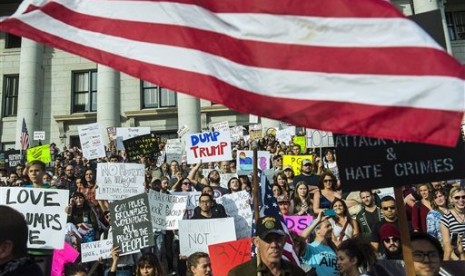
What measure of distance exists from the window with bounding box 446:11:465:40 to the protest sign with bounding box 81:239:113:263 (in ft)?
115

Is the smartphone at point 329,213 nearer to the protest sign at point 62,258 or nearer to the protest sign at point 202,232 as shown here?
the protest sign at point 202,232

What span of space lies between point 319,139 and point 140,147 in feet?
18.9

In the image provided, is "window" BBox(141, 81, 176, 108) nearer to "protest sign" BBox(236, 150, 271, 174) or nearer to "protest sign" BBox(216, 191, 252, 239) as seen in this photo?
"protest sign" BBox(236, 150, 271, 174)

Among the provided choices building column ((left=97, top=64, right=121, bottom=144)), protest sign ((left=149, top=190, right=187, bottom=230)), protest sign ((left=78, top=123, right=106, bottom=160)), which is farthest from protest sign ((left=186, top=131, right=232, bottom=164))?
building column ((left=97, top=64, right=121, bottom=144))

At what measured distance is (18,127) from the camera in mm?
31172

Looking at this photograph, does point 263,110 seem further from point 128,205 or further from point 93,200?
point 93,200

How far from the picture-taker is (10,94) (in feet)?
114

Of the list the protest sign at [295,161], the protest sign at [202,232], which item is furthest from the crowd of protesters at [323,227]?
the protest sign at [295,161]

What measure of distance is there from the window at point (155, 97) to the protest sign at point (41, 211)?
27179mm

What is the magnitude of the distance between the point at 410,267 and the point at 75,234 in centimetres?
617

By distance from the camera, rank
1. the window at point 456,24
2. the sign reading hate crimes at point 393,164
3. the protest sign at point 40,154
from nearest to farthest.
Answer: the sign reading hate crimes at point 393,164 < the protest sign at point 40,154 < the window at point 456,24

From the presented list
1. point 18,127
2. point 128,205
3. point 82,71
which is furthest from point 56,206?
point 82,71

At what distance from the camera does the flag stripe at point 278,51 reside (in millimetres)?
2865

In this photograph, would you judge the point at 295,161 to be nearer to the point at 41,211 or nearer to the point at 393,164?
the point at 41,211
